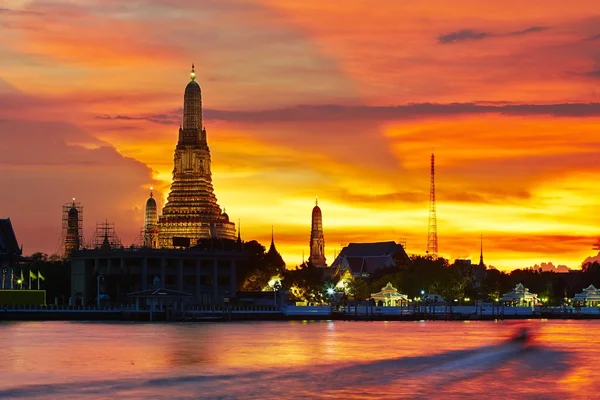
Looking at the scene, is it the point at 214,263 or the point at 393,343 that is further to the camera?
the point at 214,263

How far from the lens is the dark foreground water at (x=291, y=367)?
54.3 meters

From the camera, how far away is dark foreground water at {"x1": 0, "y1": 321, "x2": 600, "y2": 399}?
54.3 meters

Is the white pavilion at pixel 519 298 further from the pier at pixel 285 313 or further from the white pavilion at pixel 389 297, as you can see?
the white pavilion at pixel 389 297

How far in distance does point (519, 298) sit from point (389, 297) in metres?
21.5

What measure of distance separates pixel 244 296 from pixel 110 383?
119 meters

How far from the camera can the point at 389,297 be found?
18938 cm

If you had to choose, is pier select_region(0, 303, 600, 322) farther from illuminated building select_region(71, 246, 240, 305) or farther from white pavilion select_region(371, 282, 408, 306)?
illuminated building select_region(71, 246, 240, 305)

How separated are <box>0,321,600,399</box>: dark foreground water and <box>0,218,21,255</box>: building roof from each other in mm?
60001

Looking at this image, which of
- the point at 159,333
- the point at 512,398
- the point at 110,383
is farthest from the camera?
the point at 159,333

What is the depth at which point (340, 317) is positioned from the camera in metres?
162

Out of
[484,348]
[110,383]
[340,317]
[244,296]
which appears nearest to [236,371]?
[110,383]

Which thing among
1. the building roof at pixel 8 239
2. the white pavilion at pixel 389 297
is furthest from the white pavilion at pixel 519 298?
the building roof at pixel 8 239

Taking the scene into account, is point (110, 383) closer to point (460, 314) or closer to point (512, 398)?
point (512, 398)

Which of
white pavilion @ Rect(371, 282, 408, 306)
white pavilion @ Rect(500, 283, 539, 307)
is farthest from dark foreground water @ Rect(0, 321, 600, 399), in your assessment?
white pavilion @ Rect(500, 283, 539, 307)
